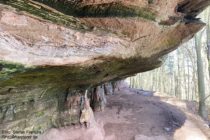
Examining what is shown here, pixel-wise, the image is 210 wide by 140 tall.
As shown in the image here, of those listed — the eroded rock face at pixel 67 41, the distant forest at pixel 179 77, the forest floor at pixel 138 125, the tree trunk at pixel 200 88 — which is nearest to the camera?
the eroded rock face at pixel 67 41

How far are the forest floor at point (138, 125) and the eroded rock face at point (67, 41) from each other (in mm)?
736

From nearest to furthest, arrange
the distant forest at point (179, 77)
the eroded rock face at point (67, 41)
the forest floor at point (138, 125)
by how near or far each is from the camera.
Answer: the eroded rock face at point (67, 41)
the forest floor at point (138, 125)
the distant forest at point (179, 77)

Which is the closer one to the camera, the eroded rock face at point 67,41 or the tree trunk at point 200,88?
the eroded rock face at point 67,41

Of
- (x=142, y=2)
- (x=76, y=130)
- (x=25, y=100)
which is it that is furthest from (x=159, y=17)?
(x=76, y=130)

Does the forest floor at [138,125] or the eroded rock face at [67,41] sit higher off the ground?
the eroded rock face at [67,41]

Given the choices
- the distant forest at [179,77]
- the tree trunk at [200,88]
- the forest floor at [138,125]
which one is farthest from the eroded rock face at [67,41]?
the distant forest at [179,77]

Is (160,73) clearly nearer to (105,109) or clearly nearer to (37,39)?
(105,109)

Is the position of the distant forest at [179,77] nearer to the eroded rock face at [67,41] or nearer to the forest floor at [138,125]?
the forest floor at [138,125]

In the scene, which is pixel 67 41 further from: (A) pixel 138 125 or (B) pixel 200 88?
(B) pixel 200 88

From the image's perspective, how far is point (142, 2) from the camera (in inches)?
131

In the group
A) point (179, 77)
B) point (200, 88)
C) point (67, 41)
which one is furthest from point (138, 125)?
point (179, 77)

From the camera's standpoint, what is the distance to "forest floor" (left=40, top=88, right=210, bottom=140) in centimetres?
509

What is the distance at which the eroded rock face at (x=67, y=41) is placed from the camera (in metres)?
2.41

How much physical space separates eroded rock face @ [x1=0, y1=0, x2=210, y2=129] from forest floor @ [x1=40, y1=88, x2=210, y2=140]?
2.42 ft
